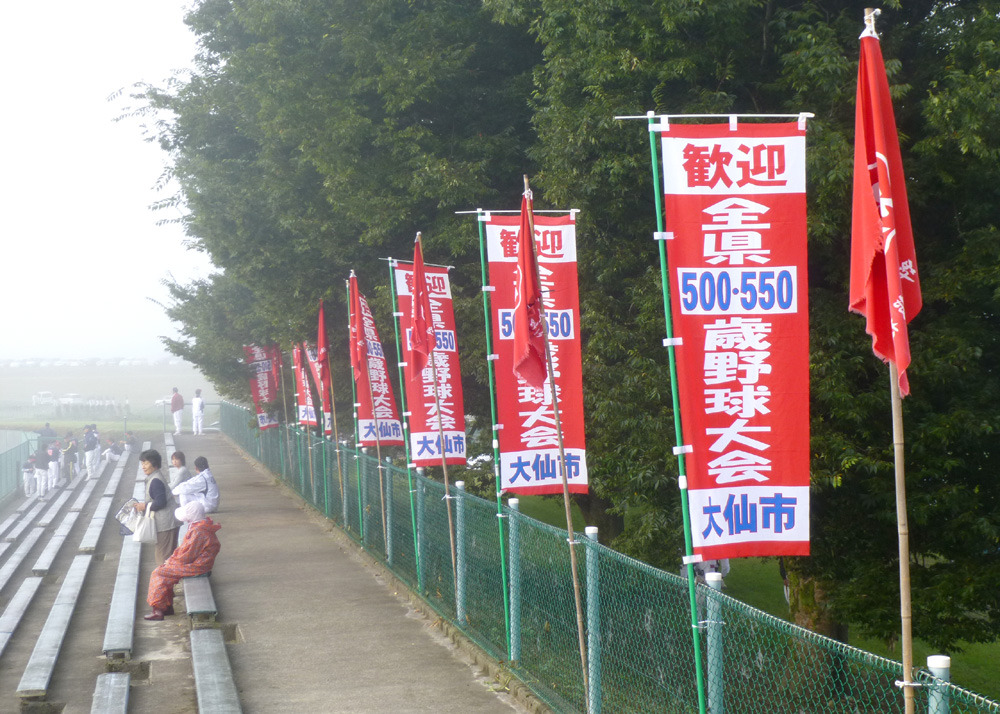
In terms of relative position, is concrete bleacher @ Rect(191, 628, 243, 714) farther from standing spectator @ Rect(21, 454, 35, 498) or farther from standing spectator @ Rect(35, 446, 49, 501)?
standing spectator @ Rect(21, 454, 35, 498)

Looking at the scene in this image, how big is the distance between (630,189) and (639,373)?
233 centimetres

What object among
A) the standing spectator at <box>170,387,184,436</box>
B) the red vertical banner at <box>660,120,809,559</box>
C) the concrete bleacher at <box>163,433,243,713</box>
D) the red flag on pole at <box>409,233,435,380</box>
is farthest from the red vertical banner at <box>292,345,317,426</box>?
the standing spectator at <box>170,387,184,436</box>

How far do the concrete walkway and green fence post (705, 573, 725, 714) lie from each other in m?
2.99

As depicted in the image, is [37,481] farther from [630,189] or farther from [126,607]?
[630,189]

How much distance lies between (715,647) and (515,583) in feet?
11.6

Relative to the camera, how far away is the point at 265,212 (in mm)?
22609

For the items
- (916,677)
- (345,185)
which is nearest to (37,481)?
(345,185)

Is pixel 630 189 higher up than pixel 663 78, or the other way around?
pixel 663 78

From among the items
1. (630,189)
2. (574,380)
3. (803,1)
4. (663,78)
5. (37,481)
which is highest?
(803,1)

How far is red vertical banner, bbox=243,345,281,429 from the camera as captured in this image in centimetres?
3145

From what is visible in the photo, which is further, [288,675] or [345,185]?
[345,185]

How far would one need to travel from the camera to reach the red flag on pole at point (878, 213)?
14.5 ft

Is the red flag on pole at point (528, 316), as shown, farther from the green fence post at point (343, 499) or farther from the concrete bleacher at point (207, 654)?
the green fence post at point (343, 499)

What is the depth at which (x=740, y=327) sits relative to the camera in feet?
18.6
